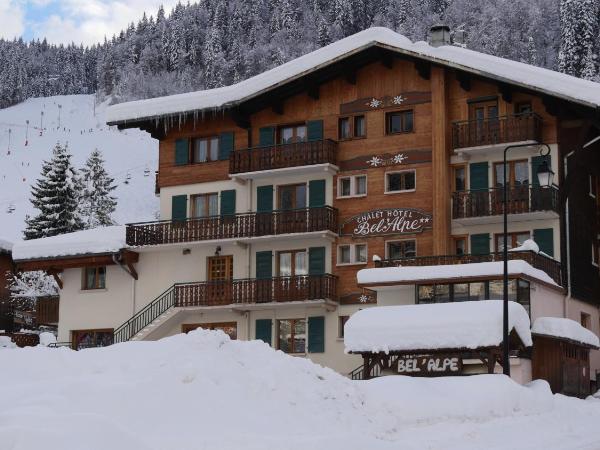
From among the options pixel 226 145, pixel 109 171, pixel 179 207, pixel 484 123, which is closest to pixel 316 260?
pixel 226 145

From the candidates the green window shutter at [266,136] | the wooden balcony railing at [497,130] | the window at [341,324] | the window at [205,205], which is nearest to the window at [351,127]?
the green window shutter at [266,136]

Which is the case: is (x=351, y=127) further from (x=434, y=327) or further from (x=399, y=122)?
(x=434, y=327)

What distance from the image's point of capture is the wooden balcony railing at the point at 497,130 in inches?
1446

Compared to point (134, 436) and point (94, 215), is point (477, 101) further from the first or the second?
point (94, 215)

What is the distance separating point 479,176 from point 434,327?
360 inches

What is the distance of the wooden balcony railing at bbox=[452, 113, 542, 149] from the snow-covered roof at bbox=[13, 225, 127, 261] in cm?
1501

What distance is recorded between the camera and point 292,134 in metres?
42.6

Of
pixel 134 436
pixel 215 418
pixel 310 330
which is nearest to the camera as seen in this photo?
pixel 134 436

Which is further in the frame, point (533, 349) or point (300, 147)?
point (300, 147)

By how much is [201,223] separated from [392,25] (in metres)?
152

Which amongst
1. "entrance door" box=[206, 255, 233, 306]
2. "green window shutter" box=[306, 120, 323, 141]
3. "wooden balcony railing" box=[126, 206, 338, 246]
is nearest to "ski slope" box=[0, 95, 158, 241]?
Answer: "wooden balcony railing" box=[126, 206, 338, 246]

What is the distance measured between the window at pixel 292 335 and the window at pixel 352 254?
2.93m

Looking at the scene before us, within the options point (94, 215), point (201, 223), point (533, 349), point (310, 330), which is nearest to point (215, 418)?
point (533, 349)

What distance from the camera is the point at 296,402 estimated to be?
19.3 metres
